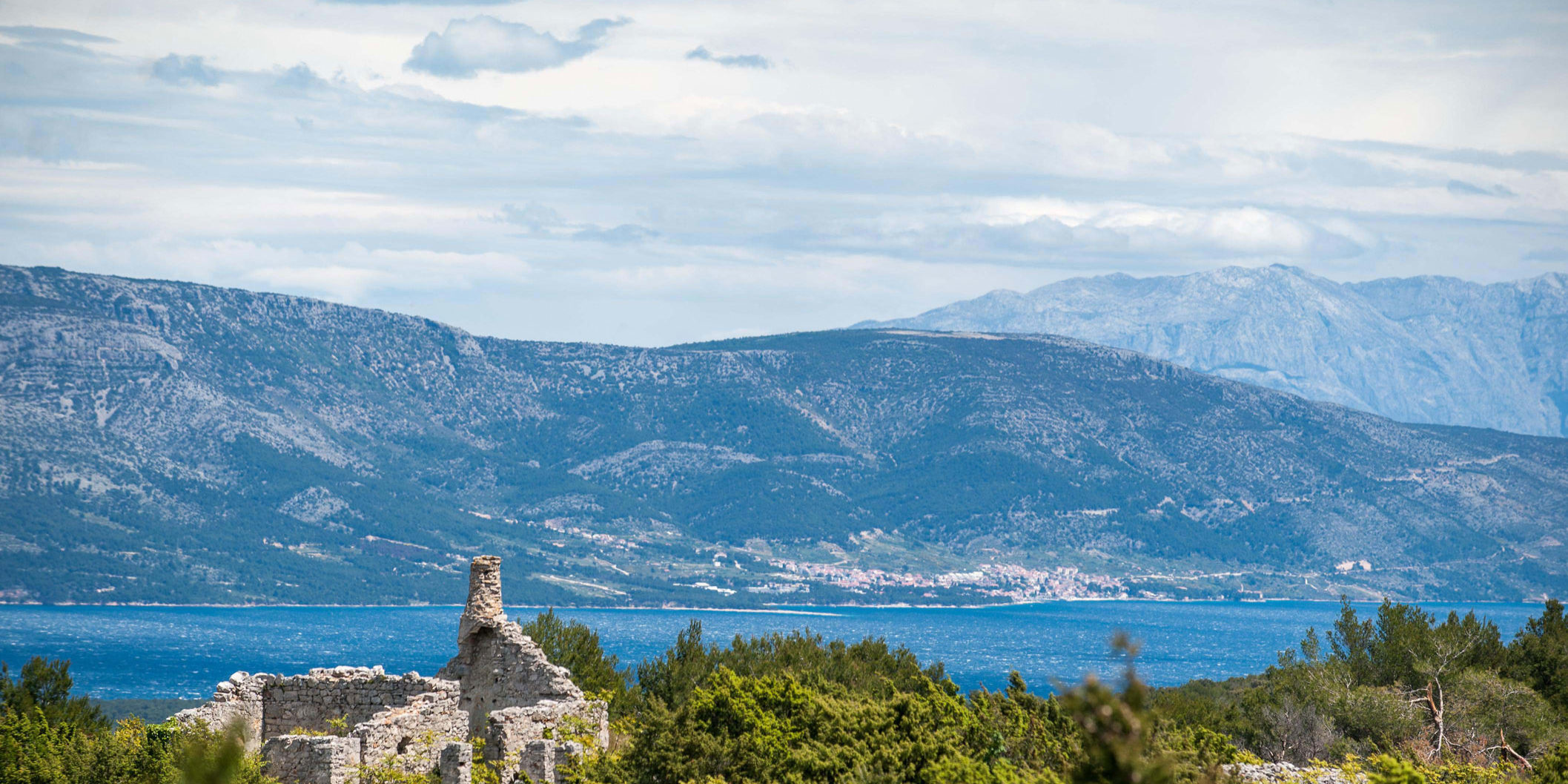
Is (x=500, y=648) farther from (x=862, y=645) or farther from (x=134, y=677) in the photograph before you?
(x=134, y=677)

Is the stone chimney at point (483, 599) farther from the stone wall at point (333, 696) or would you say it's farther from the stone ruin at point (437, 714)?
the stone wall at point (333, 696)

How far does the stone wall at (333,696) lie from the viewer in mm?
30922

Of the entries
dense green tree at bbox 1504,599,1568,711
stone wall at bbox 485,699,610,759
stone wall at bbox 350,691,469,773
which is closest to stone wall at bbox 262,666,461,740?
stone wall at bbox 350,691,469,773

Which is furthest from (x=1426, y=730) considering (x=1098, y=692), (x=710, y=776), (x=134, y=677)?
(x=134, y=677)

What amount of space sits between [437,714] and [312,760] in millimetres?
3499

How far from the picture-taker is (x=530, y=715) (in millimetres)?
29891

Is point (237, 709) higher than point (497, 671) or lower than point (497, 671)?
lower

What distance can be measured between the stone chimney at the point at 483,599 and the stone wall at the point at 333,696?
6.67ft

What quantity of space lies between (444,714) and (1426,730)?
27.4m

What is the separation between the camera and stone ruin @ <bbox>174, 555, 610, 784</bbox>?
91.5ft

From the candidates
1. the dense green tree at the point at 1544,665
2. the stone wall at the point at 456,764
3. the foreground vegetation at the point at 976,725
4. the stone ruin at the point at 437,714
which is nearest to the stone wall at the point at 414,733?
the stone ruin at the point at 437,714

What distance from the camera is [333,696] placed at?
103ft

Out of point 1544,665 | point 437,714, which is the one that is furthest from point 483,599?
point 1544,665

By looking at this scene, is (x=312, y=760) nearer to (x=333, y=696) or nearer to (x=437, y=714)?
(x=437, y=714)
